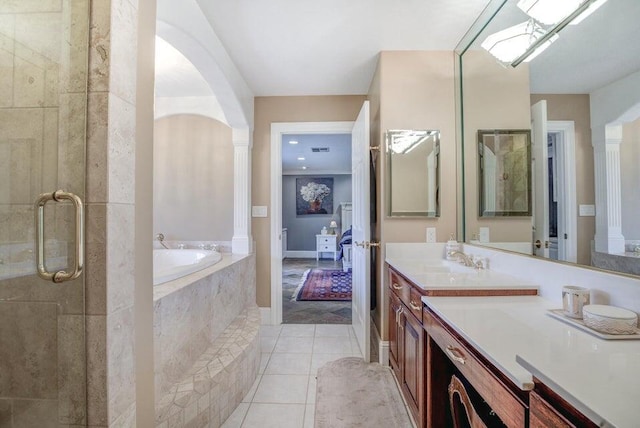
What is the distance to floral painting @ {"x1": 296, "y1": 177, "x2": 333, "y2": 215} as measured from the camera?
7.62m

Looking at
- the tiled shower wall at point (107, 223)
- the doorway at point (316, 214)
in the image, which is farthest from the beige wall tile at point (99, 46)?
the doorway at point (316, 214)

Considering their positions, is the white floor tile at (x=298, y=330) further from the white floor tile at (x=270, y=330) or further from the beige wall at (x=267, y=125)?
the beige wall at (x=267, y=125)

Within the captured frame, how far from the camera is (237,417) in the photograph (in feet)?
5.34

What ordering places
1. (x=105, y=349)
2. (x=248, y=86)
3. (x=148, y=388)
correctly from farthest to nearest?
(x=248, y=86), (x=148, y=388), (x=105, y=349)

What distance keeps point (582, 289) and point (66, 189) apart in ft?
5.72

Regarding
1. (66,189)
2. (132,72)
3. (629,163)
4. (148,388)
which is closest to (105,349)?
(148,388)

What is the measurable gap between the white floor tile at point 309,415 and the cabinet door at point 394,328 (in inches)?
22.9

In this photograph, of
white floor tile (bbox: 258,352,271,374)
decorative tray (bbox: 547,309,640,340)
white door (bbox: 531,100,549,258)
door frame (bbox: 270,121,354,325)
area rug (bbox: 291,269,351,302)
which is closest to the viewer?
decorative tray (bbox: 547,309,640,340)

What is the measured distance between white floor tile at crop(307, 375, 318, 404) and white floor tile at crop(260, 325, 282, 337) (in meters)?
0.82

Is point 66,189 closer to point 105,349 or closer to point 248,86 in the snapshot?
point 105,349

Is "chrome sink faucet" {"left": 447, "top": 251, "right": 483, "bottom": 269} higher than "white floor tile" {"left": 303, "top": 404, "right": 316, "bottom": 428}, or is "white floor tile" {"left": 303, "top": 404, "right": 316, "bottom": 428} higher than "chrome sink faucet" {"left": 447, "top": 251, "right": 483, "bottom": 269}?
"chrome sink faucet" {"left": 447, "top": 251, "right": 483, "bottom": 269}

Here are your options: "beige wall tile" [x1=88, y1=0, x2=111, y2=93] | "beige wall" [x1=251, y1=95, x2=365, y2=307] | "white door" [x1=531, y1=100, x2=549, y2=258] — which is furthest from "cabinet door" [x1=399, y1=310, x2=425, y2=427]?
"beige wall" [x1=251, y1=95, x2=365, y2=307]

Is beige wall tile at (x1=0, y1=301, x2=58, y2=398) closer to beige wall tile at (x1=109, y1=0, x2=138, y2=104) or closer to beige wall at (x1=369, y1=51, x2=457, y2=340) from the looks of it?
beige wall tile at (x1=109, y1=0, x2=138, y2=104)

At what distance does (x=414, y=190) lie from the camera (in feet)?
7.13
